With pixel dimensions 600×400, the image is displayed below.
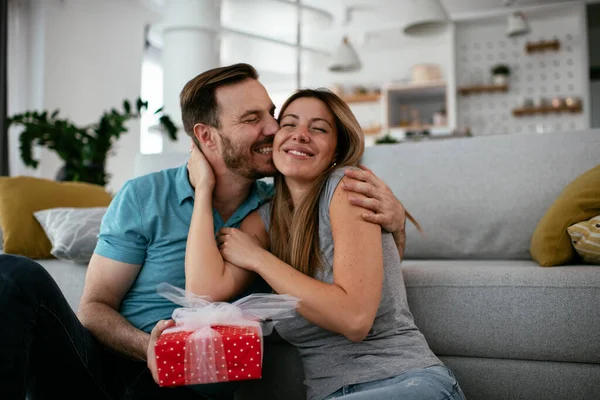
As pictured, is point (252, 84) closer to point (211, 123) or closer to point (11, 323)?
point (211, 123)

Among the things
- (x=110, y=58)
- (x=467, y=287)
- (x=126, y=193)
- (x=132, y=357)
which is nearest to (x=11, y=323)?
(x=132, y=357)

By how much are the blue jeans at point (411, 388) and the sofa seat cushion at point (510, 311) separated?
1.10 ft

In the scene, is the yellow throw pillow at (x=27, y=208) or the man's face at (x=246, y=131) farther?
the yellow throw pillow at (x=27, y=208)

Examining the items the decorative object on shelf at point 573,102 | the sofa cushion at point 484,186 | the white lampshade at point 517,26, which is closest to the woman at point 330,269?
the sofa cushion at point 484,186

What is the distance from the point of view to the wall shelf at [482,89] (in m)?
6.46

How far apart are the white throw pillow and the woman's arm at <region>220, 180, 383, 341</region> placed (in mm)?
916

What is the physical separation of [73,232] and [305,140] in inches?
Result: 39.9

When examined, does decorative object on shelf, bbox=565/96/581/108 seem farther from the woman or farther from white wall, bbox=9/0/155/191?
the woman

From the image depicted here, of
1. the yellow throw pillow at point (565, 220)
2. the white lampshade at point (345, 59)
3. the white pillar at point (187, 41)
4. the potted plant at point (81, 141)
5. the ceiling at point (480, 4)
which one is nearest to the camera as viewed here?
the yellow throw pillow at point (565, 220)

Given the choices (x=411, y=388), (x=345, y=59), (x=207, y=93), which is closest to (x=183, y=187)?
(x=207, y=93)

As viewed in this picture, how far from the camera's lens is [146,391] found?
120 cm

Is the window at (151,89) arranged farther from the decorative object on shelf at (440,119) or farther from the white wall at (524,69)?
the white wall at (524,69)

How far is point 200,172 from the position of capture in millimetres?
1366

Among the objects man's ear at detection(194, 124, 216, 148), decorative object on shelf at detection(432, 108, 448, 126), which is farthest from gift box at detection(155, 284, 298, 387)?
decorative object on shelf at detection(432, 108, 448, 126)
